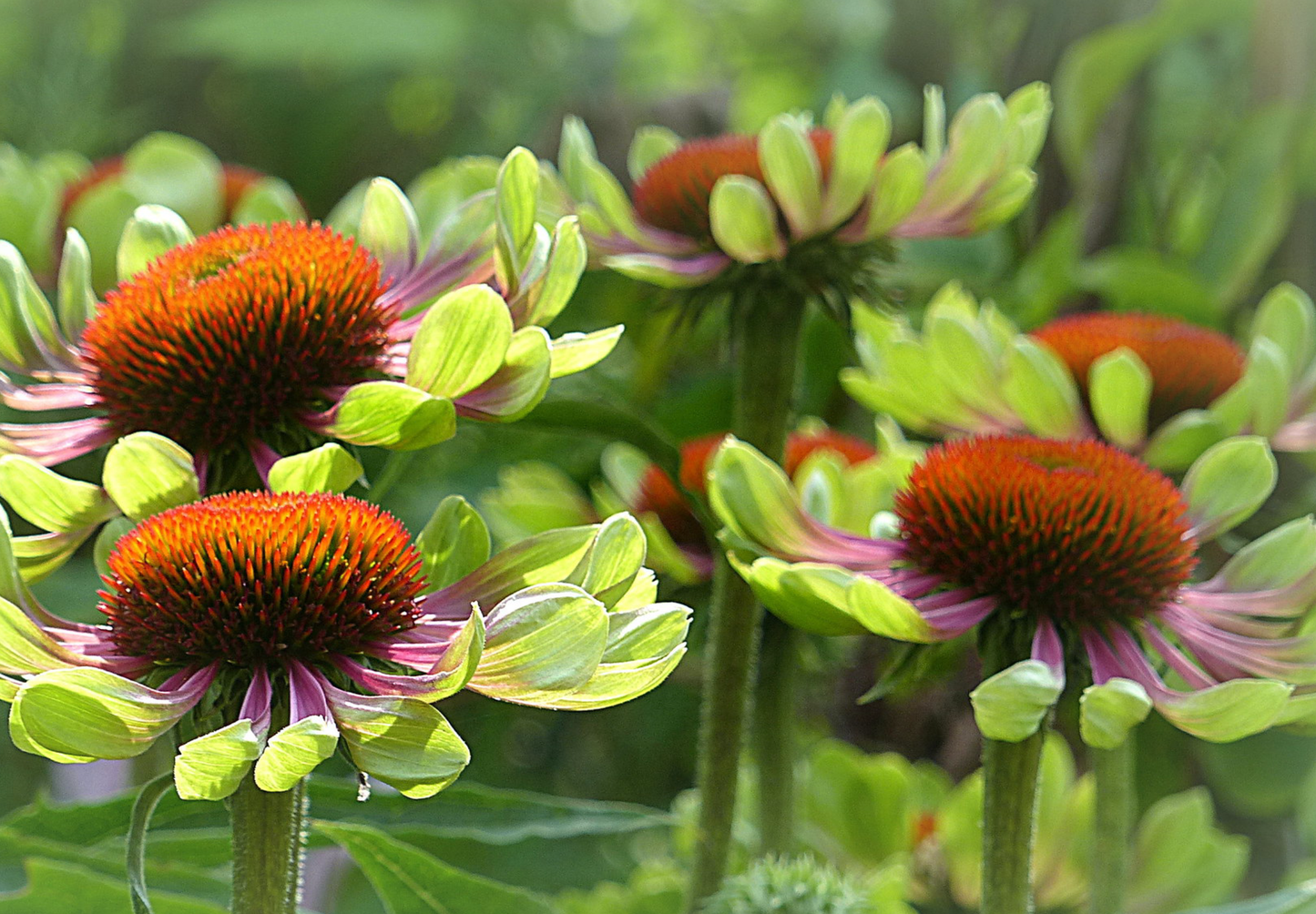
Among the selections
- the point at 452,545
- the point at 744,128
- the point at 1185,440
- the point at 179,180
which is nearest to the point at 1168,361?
the point at 1185,440

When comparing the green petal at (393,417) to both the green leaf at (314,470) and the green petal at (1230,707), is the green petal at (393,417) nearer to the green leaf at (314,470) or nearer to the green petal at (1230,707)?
the green leaf at (314,470)

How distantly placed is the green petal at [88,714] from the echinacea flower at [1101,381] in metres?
0.23

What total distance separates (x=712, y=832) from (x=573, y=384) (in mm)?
182

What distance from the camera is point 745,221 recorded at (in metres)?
0.35

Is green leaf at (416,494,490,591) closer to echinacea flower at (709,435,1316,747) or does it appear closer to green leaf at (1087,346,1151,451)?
echinacea flower at (709,435,1316,747)

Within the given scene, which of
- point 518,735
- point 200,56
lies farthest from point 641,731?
point 200,56

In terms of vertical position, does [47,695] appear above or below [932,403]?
below

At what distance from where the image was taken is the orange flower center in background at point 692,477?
44 cm

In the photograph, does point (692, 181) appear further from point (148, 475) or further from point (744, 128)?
point (744, 128)

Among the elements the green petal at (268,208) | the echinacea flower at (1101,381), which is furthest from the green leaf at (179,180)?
the echinacea flower at (1101,381)

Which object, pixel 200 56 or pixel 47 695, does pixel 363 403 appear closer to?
pixel 47 695

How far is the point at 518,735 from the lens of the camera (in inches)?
26.9

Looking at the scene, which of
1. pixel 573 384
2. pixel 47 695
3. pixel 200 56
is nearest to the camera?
pixel 47 695

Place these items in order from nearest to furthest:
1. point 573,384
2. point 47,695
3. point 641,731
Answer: point 47,695 → point 573,384 → point 641,731
